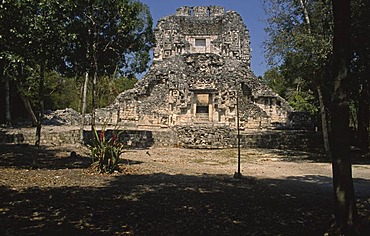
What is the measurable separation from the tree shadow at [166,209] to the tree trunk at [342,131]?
1.62ft

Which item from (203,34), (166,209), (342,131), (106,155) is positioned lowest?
(166,209)

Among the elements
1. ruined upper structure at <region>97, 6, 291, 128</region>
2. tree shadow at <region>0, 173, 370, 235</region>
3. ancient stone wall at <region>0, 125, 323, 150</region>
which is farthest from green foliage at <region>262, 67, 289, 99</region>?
tree shadow at <region>0, 173, 370, 235</region>

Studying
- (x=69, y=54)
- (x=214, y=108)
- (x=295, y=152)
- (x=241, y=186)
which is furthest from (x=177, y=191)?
(x=214, y=108)

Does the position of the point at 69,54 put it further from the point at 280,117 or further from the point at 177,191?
the point at 280,117

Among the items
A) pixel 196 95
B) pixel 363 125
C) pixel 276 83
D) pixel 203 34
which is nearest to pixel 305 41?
pixel 363 125

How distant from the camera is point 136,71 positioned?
1329 inches

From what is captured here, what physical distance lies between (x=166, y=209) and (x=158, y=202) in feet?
1.73

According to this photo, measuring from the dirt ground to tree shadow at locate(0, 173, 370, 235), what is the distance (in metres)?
0.01

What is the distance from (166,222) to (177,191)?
241 cm

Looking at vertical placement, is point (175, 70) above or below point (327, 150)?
above

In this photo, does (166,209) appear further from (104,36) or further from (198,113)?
(198,113)

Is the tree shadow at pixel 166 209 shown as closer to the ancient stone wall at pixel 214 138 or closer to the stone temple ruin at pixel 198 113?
the stone temple ruin at pixel 198 113

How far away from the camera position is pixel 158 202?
6.27m

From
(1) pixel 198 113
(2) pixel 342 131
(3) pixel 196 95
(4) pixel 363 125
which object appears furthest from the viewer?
(1) pixel 198 113
